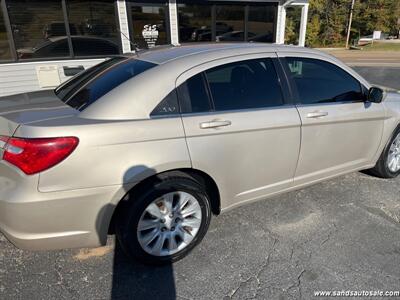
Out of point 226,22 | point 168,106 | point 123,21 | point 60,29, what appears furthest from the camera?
point 226,22

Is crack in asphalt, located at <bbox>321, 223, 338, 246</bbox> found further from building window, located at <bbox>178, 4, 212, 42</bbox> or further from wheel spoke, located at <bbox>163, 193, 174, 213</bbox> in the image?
building window, located at <bbox>178, 4, 212, 42</bbox>

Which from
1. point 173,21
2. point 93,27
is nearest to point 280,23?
point 173,21

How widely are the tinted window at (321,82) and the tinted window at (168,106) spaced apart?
3.82ft

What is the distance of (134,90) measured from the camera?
220cm

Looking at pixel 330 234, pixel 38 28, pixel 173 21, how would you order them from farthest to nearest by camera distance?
1. pixel 173 21
2. pixel 38 28
3. pixel 330 234

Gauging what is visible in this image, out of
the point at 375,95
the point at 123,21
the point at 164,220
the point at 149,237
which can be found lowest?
the point at 149,237

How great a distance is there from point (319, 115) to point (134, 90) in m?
1.65

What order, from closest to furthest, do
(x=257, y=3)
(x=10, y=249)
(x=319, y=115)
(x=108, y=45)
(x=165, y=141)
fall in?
(x=165, y=141), (x=10, y=249), (x=319, y=115), (x=108, y=45), (x=257, y=3)

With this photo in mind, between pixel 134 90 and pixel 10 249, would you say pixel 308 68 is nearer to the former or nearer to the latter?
pixel 134 90

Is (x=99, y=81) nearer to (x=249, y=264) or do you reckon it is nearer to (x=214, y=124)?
(x=214, y=124)

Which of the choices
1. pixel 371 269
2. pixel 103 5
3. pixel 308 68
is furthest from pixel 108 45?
pixel 371 269

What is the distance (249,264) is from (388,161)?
2324 millimetres

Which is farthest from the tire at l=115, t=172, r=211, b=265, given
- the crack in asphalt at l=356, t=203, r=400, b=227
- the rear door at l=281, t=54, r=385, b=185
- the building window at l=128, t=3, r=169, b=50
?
the building window at l=128, t=3, r=169, b=50

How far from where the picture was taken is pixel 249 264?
8.08 feet
